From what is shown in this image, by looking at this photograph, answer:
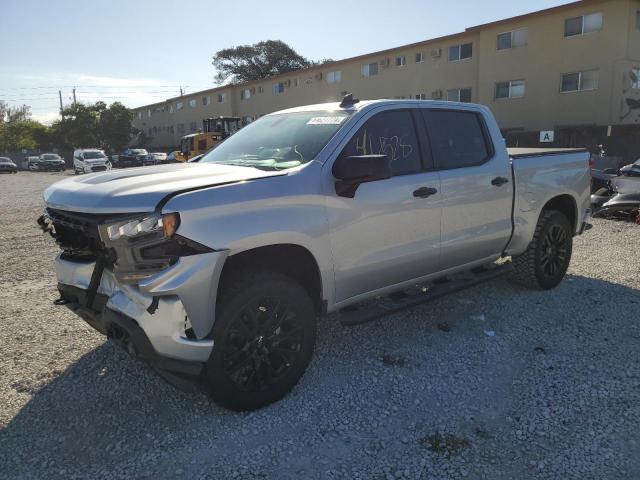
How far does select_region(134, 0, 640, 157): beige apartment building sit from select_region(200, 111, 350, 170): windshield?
23433mm

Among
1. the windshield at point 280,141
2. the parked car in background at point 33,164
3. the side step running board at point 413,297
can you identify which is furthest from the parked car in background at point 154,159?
the side step running board at point 413,297

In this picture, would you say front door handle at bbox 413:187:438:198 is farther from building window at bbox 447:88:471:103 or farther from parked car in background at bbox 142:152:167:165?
parked car in background at bbox 142:152:167:165

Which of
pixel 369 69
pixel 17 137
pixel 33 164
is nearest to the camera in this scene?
pixel 369 69

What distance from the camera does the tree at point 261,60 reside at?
6500 cm

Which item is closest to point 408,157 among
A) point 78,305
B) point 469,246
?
point 469,246

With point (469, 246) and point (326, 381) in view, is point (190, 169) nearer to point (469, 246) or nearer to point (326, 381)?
point (326, 381)

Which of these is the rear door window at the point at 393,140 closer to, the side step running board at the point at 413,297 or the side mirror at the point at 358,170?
the side mirror at the point at 358,170

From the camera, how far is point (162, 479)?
255 centimetres

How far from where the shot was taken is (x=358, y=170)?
313 centimetres

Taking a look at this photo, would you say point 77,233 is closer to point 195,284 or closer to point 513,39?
point 195,284

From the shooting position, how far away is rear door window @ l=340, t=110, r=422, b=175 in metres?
3.64

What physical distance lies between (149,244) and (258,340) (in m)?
0.89

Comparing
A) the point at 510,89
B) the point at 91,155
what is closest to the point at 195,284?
the point at 510,89

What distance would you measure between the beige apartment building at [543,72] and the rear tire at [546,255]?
21.2 m
